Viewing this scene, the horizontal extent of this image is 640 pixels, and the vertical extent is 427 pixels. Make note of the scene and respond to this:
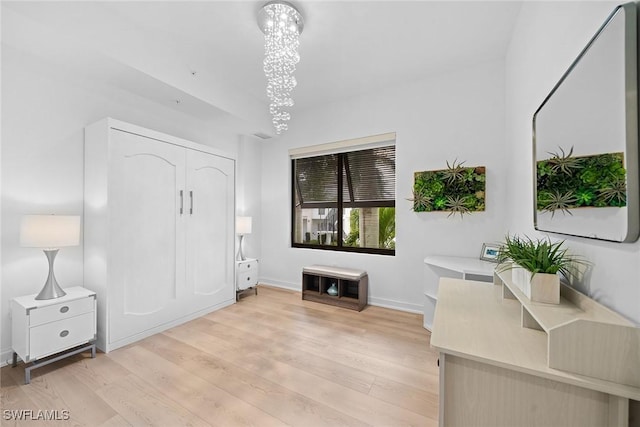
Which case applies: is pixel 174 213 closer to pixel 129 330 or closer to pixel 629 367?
pixel 129 330

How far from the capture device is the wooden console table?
70 centimetres

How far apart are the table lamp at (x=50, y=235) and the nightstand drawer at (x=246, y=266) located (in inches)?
71.4

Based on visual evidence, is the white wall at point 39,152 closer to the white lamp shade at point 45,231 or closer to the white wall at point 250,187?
the white lamp shade at point 45,231

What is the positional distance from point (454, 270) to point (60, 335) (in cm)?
333

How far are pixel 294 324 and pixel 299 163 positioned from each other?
249 centimetres

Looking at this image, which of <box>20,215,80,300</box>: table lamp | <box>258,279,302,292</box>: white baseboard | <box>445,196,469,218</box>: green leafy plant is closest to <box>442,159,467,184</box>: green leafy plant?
<box>445,196,469,218</box>: green leafy plant

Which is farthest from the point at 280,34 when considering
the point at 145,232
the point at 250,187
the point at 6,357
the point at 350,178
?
the point at 6,357

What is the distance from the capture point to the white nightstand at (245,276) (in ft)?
11.9

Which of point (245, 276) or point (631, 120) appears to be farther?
point (245, 276)

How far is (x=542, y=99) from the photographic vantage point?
1580 mm

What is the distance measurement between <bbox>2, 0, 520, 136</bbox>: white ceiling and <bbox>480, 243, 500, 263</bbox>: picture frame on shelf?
1.98 metres

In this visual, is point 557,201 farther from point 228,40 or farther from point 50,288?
point 50,288

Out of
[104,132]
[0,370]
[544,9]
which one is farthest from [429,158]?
[0,370]

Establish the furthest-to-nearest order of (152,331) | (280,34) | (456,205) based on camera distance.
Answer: (456,205) < (152,331) < (280,34)
